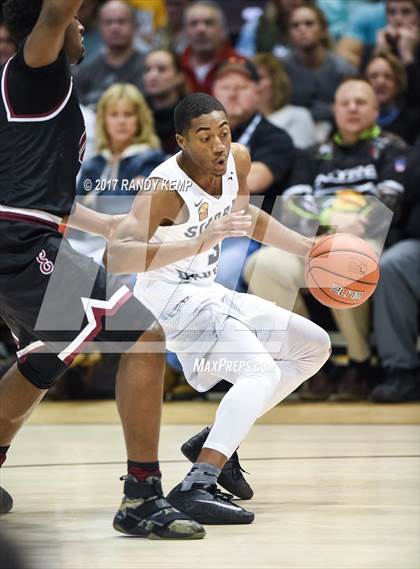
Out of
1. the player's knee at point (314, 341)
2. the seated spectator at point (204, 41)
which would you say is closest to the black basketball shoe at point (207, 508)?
the player's knee at point (314, 341)

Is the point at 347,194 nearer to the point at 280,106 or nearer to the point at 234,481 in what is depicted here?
the point at 280,106

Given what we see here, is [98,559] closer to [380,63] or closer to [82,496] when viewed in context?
[82,496]

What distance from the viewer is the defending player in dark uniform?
3855 mm

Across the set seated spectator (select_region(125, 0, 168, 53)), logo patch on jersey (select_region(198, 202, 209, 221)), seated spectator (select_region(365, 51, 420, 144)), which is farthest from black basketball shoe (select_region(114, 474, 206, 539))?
seated spectator (select_region(125, 0, 168, 53))

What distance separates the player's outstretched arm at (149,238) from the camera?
4.04 metres

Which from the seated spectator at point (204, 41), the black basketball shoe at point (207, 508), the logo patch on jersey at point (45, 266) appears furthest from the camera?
the seated spectator at point (204, 41)

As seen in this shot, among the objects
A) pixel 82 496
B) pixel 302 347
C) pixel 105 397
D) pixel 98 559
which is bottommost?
pixel 105 397

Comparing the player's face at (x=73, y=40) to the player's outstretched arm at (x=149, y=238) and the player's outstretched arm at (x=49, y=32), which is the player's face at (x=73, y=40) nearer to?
the player's outstretched arm at (x=49, y=32)

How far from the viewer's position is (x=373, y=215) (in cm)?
721

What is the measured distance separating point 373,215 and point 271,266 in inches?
28.8

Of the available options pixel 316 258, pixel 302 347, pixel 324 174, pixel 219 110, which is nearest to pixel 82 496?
pixel 302 347

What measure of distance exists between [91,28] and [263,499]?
6427 millimetres

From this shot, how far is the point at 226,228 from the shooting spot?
402cm

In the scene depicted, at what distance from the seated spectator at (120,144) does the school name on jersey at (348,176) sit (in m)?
1.13
